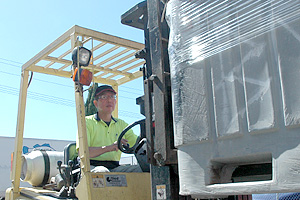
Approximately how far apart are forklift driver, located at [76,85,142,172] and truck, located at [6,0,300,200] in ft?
4.48

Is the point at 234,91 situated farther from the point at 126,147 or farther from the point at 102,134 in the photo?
the point at 102,134

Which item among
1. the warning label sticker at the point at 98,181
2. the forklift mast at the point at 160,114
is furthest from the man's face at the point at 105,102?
the forklift mast at the point at 160,114

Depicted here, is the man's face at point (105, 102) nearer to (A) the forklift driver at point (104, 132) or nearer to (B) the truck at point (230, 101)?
(A) the forklift driver at point (104, 132)

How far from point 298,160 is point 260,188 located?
0.24 m

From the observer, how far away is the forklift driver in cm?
368

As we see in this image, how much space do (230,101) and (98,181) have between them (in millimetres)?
1493

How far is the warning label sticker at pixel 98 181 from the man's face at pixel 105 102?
127 cm

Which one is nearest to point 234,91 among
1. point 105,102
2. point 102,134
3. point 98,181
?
point 98,181

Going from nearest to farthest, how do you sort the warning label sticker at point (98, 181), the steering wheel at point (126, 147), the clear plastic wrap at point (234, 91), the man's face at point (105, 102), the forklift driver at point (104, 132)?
the clear plastic wrap at point (234, 91) < the warning label sticker at point (98, 181) < the steering wheel at point (126, 147) < the forklift driver at point (104, 132) < the man's face at point (105, 102)

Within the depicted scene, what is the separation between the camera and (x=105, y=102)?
4.09 meters

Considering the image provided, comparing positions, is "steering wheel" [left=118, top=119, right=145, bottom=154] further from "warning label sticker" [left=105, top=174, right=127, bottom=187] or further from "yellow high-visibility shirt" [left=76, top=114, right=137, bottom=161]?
"yellow high-visibility shirt" [left=76, top=114, right=137, bottom=161]

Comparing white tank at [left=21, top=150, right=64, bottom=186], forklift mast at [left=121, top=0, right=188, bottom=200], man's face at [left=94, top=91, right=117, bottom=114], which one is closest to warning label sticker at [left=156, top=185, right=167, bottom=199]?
forklift mast at [left=121, top=0, right=188, bottom=200]

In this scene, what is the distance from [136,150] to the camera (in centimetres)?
305

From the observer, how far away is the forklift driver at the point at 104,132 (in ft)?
12.1
